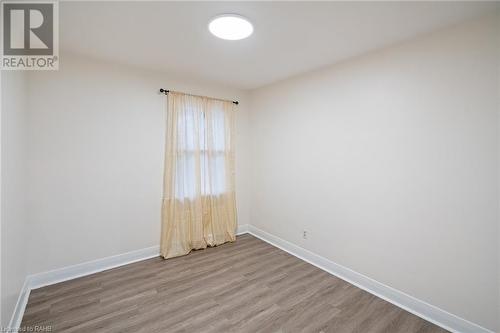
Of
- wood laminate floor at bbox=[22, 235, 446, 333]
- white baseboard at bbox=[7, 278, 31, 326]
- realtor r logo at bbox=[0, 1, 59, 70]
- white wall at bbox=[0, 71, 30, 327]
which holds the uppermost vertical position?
realtor r logo at bbox=[0, 1, 59, 70]

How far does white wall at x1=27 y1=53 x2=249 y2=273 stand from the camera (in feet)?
7.95

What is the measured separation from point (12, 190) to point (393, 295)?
3.52 m

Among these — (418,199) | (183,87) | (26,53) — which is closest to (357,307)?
(418,199)

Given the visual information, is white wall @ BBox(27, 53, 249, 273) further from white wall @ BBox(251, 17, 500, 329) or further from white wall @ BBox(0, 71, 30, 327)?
white wall @ BBox(251, 17, 500, 329)

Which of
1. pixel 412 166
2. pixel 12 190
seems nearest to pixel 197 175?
pixel 12 190

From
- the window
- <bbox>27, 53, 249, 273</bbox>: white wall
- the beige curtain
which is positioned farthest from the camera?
the window

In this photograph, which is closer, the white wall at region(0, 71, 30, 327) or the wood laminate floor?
the white wall at region(0, 71, 30, 327)

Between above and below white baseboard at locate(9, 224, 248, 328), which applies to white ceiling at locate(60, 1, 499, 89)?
above

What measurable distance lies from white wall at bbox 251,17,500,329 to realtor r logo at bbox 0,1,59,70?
2732 millimetres

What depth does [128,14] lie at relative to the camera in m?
1.80

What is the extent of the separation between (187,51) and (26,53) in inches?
61.1

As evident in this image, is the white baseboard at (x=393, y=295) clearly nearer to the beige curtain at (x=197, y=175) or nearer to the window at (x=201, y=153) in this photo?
the beige curtain at (x=197, y=175)

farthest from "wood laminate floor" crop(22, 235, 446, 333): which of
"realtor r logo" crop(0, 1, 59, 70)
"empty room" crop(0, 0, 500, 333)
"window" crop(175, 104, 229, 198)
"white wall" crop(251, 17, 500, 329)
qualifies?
"realtor r logo" crop(0, 1, 59, 70)

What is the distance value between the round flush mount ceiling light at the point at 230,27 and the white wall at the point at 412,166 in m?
1.31
